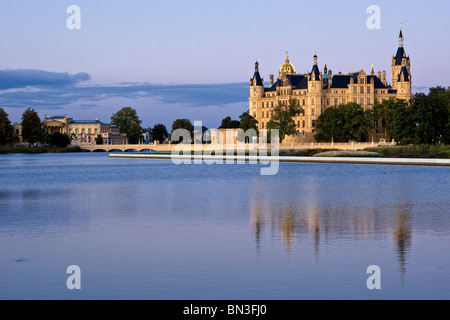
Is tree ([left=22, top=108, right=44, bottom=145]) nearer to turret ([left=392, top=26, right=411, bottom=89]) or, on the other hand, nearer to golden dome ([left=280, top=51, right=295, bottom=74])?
golden dome ([left=280, top=51, right=295, bottom=74])

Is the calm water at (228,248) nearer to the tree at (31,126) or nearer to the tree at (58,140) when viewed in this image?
the tree at (31,126)

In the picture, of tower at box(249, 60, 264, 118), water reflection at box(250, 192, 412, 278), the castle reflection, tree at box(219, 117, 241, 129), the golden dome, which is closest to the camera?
water reflection at box(250, 192, 412, 278)

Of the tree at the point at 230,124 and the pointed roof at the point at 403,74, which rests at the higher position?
the pointed roof at the point at 403,74

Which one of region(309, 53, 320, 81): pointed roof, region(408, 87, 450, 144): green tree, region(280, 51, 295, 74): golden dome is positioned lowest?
region(408, 87, 450, 144): green tree

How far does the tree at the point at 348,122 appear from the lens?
13625cm

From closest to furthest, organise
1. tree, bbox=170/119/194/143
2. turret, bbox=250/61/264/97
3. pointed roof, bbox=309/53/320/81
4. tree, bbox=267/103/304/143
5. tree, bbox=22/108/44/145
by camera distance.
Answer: tree, bbox=267/103/304/143 → tree, bbox=22/108/44/145 → pointed roof, bbox=309/53/320/81 → turret, bbox=250/61/264/97 → tree, bbox=170/119/194/143

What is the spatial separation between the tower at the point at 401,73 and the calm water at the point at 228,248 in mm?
143091

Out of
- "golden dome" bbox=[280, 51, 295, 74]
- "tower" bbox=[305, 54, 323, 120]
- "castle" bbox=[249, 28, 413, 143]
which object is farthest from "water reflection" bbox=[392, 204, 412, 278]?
"golden dome" bbox=[280, 51, 295, 74]

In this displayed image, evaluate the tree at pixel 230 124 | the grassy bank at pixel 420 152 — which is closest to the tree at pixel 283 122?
the tree at pixel 230 124

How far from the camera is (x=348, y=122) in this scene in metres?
137

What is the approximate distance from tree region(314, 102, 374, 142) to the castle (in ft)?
58.7

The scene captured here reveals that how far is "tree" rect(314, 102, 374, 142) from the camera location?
13625cm

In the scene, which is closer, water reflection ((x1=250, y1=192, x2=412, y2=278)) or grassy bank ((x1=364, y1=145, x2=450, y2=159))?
water reflection ((x1=250, y1=192, x2=412, y2=278))

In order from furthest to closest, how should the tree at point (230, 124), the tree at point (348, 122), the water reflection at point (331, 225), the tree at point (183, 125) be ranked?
the tree at point (183, 125)
the tree at point (230, 124)
the tree at point (348, 122)
the water reflection at point (331, 225)
